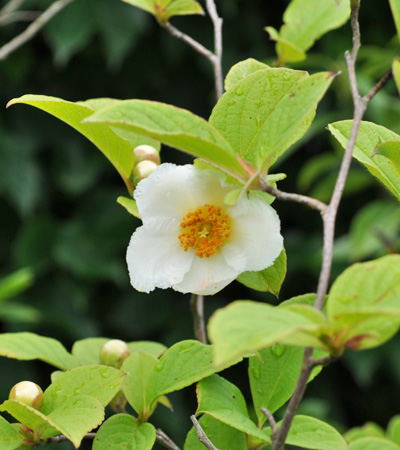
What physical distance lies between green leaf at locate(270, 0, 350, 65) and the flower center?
363 mm

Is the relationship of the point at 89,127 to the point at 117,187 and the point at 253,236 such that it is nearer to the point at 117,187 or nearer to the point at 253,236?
the point at 253,236

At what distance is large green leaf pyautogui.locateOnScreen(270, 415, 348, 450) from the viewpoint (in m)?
0.49

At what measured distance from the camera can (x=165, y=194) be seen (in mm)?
486

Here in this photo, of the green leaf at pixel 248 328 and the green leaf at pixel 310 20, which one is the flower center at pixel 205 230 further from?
the green leaf at pixel 310 20

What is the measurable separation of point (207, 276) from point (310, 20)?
462mm

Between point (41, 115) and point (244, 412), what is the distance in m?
1.97

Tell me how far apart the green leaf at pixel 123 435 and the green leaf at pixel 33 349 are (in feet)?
0.43

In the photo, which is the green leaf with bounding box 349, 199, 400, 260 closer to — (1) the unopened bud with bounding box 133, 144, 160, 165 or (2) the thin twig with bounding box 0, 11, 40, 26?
(2) the thin twig with bounding box 0, 11, 40, 26

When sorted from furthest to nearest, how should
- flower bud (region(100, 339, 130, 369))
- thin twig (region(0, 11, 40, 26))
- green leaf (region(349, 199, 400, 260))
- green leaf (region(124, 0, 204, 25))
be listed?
green leaf (region(349, 199, 400, 260)) < thin twig (region(0, 11, 40, 26)) < green leaf (region(124, 0, 204, 25)) < flower bud (region(100, 339, 130, 369))

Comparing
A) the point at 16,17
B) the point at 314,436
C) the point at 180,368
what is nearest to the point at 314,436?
the point at 314,436

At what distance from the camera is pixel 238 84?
468mm

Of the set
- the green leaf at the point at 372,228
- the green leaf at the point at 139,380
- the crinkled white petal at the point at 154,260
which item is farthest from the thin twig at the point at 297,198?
the green leaf at the point at 372,228

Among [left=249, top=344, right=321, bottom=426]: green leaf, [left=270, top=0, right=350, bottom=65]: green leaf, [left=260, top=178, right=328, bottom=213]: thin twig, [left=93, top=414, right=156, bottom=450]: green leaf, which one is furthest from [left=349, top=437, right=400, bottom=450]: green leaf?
[left=270, top=0, right=350, bottom=65]: green leaf

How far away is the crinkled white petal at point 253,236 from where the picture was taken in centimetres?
47
